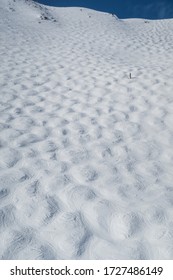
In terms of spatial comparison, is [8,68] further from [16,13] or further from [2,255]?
[16,13]

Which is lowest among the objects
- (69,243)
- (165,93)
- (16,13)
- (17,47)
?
(69,243)

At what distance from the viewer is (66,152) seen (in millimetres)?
2625

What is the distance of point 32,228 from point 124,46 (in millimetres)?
7854

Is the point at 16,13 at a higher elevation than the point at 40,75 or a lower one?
higher

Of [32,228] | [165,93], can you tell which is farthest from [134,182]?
[165,93]

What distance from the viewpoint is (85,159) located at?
8.28 ft

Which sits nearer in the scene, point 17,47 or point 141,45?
point 17,47

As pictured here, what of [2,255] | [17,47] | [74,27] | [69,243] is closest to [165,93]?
[69,243]

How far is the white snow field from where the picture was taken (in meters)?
1.65

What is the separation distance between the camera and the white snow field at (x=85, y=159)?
1.65 m

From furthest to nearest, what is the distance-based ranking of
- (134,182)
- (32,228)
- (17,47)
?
(17,47)
(134,182)
(32,228)

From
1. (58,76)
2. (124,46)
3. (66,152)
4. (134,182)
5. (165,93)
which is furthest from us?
(124,46)

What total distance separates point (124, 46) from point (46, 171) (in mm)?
7202

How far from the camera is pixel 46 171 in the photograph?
2307 mm
